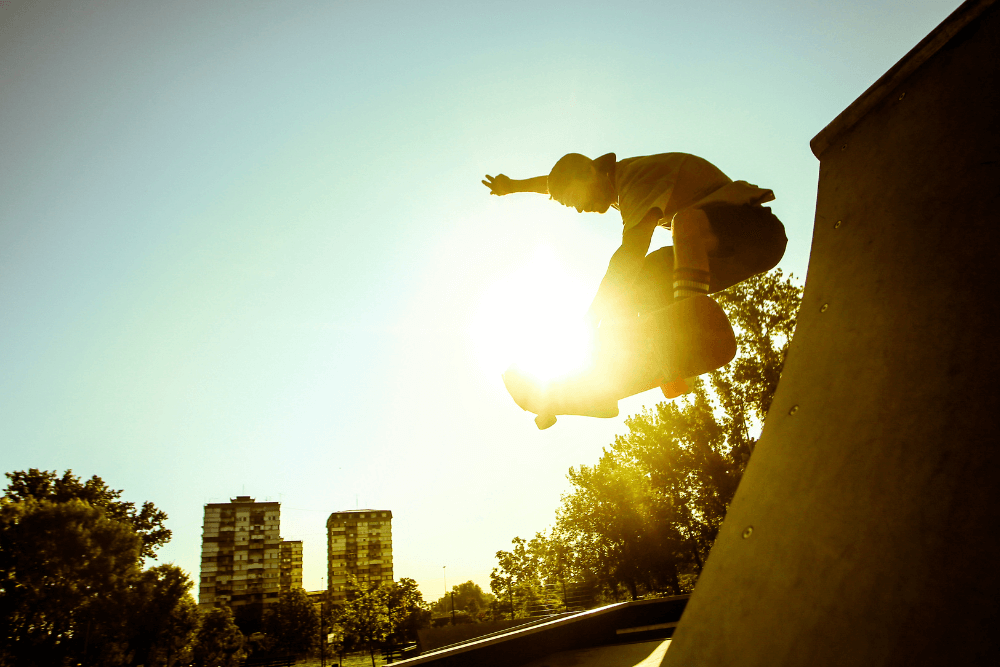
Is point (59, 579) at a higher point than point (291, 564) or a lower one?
lower

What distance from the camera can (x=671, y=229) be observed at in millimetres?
2365

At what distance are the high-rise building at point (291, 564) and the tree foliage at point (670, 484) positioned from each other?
12161 centimetres

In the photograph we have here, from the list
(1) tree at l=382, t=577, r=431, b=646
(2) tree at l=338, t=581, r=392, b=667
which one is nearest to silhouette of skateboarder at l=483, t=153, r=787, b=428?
(2) tree at l=338, t=581, r=392, b=667

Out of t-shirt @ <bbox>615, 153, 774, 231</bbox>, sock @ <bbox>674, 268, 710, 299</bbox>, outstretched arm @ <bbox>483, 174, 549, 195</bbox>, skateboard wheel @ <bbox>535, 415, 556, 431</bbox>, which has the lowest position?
skateboard wheel @ <bbox>535, 415, 556, 431</bbox>

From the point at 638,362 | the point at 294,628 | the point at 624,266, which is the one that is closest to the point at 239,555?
the point at 294,628

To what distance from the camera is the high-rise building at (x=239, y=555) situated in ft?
376

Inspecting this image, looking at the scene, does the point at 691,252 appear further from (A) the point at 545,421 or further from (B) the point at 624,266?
(A) the point at 545,421

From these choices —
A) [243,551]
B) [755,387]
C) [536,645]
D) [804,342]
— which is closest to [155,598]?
[755,387]

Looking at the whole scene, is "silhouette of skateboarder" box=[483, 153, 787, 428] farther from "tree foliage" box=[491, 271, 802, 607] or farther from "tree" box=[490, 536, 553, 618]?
"tree" box=[490, 536, 553, 618]

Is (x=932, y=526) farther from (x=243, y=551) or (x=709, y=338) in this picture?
(x=243, y=551)

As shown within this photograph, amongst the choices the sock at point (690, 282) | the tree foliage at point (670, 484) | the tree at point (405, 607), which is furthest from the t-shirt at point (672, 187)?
the tree at point (405, 607)

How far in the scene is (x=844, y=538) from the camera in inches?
34.9

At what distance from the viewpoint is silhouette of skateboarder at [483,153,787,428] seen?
222 centimetres

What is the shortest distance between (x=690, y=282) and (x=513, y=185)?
132 cm
